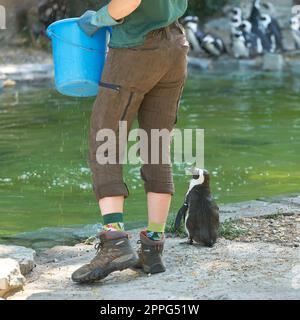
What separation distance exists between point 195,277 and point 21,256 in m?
0.92

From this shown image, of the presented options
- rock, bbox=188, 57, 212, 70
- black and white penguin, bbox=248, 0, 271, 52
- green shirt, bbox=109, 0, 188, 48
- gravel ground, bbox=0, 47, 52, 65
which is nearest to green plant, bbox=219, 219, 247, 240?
green shirt, bbox=109, 0, 188, 48

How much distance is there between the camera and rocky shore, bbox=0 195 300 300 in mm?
3691

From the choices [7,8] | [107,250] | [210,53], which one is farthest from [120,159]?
[7,8]

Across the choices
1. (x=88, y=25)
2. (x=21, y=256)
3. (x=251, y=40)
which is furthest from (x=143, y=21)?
(x=251, y=40)

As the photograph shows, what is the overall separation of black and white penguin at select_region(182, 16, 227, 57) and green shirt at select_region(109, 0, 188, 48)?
13.9 meters

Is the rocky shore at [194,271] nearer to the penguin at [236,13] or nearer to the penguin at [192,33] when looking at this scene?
the penguin at [192,33]

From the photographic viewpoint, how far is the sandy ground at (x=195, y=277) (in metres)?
3.66

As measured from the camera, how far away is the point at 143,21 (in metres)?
3.87

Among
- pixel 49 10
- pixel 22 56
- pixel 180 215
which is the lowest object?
pixel 180 215

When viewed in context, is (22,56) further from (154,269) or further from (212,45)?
(154,269)

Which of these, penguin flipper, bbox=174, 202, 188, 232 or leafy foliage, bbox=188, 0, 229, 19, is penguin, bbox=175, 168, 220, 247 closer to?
penguin flipper, bbox=174, 202, 188, 232

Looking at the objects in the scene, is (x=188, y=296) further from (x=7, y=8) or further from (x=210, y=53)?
(x=7, y=8)

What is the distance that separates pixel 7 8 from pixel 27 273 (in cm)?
1551
